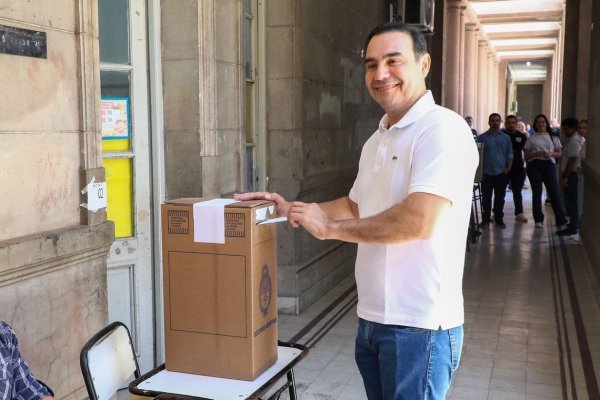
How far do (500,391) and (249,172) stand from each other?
243 cm

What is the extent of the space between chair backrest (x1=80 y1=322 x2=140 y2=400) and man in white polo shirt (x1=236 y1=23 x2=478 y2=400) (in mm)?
826

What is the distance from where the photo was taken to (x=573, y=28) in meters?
13.4

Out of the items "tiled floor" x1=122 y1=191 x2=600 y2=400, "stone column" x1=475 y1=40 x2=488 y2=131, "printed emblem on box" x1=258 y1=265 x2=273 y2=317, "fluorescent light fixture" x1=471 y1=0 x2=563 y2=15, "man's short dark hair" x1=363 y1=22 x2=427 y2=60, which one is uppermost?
"fluorescent light fixture" x1=471 y1=0 x2=563 y2=15

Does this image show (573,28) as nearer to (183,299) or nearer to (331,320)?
(331,320)

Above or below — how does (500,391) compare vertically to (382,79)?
below

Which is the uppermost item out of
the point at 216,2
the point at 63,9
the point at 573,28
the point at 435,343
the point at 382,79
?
the point at 573,28

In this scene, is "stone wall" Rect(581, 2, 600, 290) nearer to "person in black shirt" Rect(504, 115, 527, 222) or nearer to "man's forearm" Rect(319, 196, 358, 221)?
"person in black shirt" Rect(504, 115, 527, 222)

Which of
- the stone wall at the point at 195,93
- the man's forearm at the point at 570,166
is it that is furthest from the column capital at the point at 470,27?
the stone wall at the point at 195,93

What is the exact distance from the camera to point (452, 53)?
17922 mm

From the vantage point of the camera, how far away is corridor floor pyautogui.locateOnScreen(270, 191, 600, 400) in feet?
13.7

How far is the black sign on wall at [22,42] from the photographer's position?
254 centimetres

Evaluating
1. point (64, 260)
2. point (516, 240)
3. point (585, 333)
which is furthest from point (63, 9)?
point (516, 240)

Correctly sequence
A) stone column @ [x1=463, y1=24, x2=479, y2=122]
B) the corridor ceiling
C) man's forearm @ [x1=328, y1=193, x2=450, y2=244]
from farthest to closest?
stone column @ [x1=463, y1=24, x2=479, y2=122] → the corridor ceiling → man's forearm @ [x1=328, y1=193, x2=450, y2=244]

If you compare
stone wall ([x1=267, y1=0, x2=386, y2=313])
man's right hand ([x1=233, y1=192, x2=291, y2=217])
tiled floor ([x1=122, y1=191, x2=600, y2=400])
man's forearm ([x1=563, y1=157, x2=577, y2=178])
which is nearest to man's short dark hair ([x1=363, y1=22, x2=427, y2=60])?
man's right hand ([x1=233, y1=192, x2=291, y2=217])
